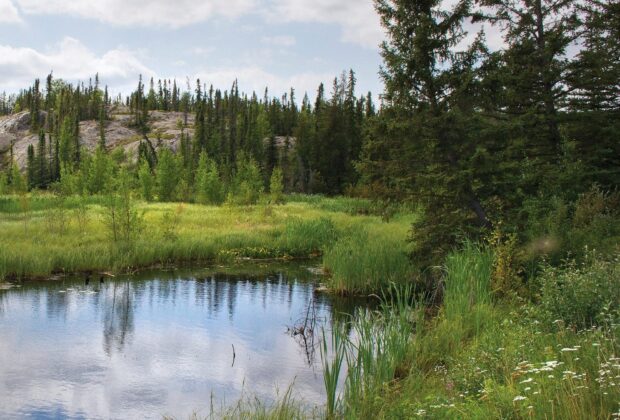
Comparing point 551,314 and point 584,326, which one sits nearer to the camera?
point 584,326

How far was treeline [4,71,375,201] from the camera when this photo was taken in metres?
50.4

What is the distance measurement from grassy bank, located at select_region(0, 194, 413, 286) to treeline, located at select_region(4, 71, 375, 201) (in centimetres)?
1180

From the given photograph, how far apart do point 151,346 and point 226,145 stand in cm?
7681

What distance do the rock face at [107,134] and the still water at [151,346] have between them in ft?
254

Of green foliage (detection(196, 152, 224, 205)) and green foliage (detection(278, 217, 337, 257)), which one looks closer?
green foliage (detection(278, 217, 337, 257))

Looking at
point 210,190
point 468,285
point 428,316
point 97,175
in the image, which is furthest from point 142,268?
point 97,175

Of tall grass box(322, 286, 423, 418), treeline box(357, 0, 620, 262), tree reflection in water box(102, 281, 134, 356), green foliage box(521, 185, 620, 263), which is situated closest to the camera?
tall grass box(322, 286, 423, 418)

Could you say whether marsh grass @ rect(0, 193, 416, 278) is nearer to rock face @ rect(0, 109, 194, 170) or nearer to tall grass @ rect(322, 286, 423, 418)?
tall grass @ rect(322, 286, 423, 418)

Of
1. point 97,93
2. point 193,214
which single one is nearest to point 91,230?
point 193,214

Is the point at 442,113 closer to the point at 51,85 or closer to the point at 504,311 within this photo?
the point at 504,311

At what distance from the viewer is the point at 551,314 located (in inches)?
264

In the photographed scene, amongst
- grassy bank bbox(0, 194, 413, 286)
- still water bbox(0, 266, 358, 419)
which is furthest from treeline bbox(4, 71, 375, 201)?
still water bbox(0, 266, 358, 419)

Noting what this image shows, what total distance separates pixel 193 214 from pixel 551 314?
25.5 metres

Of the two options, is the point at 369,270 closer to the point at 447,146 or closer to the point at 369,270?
the point at 369,270
